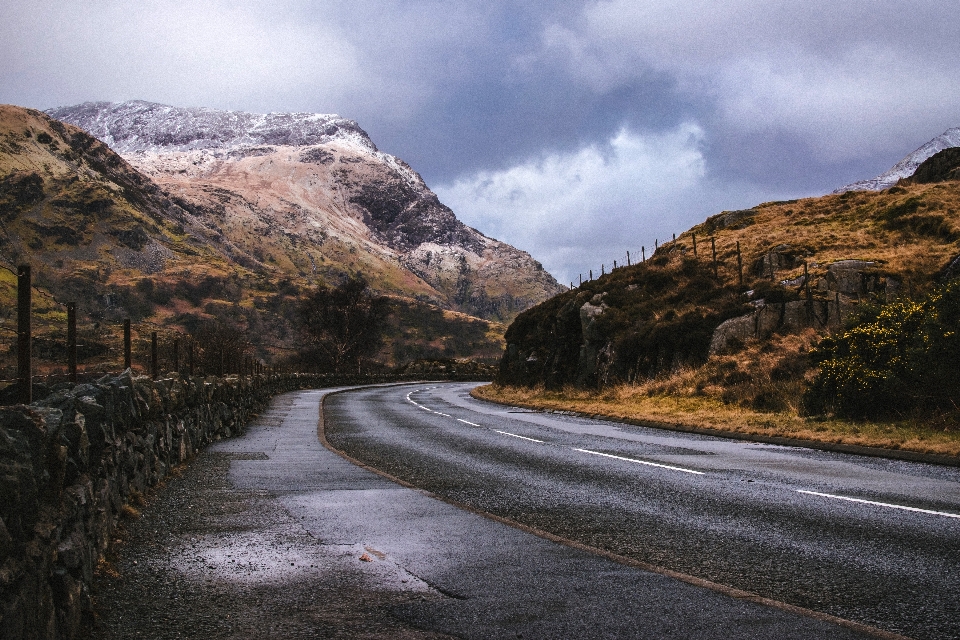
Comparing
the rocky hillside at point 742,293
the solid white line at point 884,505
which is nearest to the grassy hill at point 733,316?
the rocky hillside at point 742,293

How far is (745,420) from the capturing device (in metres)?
19.7

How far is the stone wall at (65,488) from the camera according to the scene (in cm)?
369

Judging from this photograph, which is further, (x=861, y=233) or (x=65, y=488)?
(x=861, y=233)

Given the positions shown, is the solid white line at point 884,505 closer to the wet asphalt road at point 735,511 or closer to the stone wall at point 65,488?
the wet asphalt road at point 735,511

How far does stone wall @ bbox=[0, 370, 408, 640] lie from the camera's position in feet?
12.1

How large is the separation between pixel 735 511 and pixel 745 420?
12.0m

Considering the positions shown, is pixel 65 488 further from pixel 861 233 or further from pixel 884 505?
pixel 861 233

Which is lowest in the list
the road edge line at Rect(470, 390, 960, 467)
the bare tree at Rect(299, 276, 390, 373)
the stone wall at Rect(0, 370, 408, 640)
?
the road edge line at Rect(470, 390, 960, 467)

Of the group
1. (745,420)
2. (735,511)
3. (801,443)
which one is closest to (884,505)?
(735,511)

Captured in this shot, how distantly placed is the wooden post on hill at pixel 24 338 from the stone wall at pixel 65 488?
24 cm

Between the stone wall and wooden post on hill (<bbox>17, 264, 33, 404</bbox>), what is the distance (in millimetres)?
239

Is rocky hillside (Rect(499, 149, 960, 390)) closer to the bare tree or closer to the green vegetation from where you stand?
the green vegetation

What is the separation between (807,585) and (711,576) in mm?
669

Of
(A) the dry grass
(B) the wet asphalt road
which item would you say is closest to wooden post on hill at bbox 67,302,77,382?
(B) the wet asphalt road
